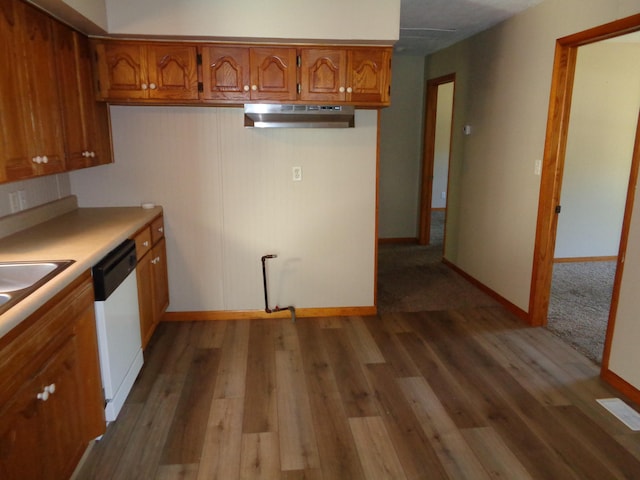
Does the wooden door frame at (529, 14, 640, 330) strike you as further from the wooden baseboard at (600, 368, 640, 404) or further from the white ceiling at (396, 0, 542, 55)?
the wooden baseboard at (600, 368, 640, 404)

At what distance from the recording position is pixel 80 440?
81.1 inches

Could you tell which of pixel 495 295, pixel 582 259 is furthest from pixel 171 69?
pixel 582 259

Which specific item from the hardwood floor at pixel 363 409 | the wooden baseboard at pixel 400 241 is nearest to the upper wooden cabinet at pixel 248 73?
the hardwood floor at pixel 363 409

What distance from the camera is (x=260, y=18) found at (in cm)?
306

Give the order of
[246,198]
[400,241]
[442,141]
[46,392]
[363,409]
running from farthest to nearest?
[442,141]
[400,241]
[246,198]
[363,409]
[46,392]

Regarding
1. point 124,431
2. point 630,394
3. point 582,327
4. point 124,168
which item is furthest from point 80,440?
point 582,327

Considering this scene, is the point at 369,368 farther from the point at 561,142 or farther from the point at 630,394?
the point at 561,142

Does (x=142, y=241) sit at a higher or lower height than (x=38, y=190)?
lower

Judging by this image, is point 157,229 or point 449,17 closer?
point 157,229

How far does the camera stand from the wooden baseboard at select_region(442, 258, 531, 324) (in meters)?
3.85

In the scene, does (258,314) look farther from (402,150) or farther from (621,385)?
(402,150)

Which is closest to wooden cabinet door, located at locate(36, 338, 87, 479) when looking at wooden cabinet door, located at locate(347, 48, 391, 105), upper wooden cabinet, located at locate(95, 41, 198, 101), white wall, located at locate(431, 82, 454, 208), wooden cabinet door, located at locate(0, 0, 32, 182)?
wooden cabinet door, located at locate(0, 0, 32, 182)

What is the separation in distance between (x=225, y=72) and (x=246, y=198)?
0.95 metres

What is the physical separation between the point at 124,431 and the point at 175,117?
7.19 ft
